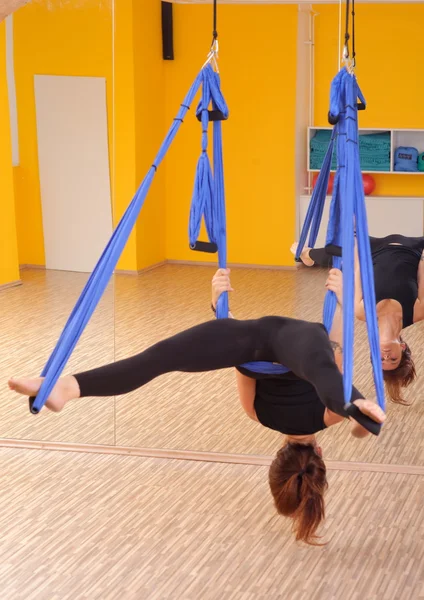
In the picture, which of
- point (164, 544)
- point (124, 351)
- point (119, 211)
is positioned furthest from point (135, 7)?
point (164, 544)

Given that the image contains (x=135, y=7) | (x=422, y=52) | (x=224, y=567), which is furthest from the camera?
(x=135, y=7)

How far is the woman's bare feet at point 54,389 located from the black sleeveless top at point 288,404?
1.91ft

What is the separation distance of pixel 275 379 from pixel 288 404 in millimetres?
91

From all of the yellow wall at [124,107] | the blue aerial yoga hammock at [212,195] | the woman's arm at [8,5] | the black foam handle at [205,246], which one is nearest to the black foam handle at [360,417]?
the blue aerial yoga hammock at [212,195]

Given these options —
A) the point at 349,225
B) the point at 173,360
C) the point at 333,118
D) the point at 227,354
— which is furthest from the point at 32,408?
the point at 333,118

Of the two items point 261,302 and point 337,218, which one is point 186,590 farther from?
point 261,302

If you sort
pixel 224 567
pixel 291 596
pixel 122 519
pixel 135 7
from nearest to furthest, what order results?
pixel 291 596, pixel 224 567, pixel 122 519, pixel 135 7

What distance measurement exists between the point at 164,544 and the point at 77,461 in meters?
0.85

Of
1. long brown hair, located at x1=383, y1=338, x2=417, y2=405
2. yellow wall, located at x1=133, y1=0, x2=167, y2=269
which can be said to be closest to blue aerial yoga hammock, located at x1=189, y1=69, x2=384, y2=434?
long brown hair, located at x1=383, y1=338, x2=417, y2=405

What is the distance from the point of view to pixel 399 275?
3723mm

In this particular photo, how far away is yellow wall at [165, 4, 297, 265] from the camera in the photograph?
12.1 ft

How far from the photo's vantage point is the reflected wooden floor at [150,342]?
378cm

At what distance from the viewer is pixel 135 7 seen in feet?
12.5

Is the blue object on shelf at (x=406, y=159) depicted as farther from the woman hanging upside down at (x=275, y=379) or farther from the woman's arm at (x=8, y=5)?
the woman's arm at (x=8, y=5)
